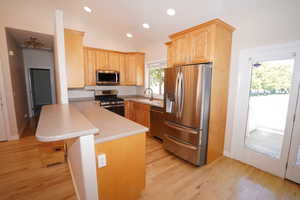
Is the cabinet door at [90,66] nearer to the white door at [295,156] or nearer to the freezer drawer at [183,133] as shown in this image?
the freezer drawer at [183,133]

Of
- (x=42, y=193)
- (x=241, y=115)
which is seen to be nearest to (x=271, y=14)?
(x=241, y=115)

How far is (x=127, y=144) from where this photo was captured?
142 cm

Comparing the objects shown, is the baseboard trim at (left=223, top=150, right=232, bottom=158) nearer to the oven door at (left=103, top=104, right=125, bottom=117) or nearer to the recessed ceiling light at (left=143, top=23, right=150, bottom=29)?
the oven door at (left=103, top=104, right=125, bottom=117)

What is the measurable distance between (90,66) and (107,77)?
0.56 meters

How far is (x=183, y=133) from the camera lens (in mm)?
2365

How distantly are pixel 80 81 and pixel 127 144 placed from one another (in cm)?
254

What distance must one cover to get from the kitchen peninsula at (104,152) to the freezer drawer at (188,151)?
1.03 meters

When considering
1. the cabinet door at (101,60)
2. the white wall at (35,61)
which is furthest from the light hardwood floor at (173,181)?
the white wall at (35,61)

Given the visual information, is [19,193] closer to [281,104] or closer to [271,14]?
[281,104]

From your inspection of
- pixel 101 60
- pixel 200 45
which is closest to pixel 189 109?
pixel 200 45

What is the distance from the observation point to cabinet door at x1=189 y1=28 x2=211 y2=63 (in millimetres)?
2125

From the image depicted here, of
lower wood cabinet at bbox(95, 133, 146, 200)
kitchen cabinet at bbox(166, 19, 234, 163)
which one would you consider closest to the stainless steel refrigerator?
kitchen cabinet at bbox(166, 19, 234, 163)

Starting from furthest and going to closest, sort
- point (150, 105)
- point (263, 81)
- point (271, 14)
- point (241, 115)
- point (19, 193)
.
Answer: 1. point (150, 105)
2. point (241, 115)
3. point (263, 81)
4. point (271, 14)
5. point (19, 193)

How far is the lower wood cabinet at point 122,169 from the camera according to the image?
1317 millimetres
